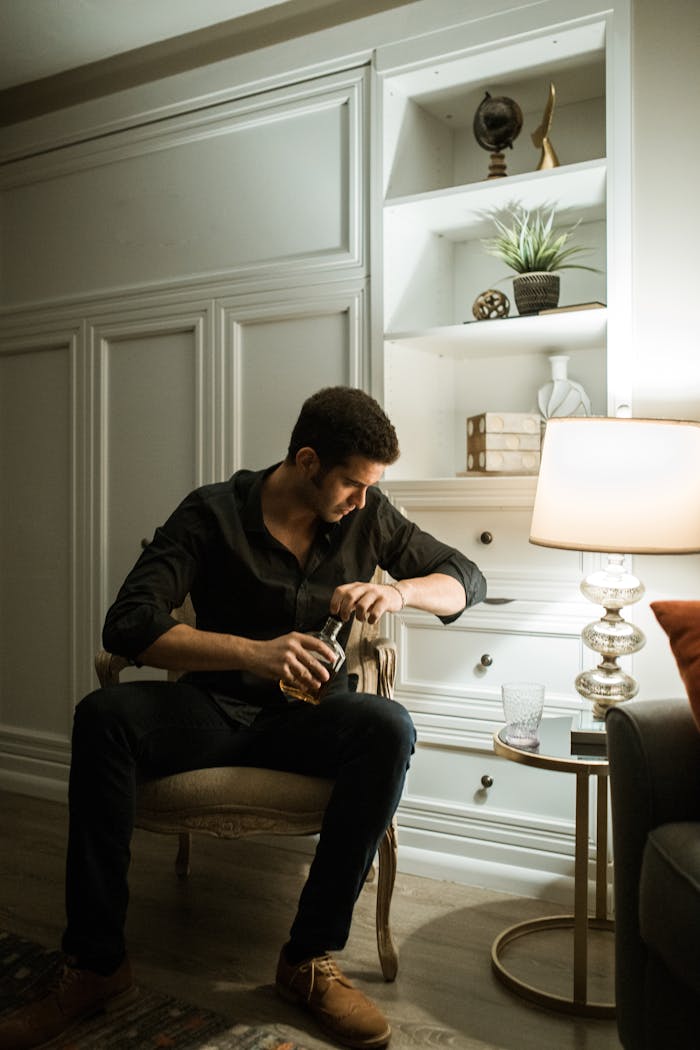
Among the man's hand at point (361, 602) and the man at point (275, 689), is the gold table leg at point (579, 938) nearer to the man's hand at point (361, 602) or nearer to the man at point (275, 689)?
the man at point (275, 689)

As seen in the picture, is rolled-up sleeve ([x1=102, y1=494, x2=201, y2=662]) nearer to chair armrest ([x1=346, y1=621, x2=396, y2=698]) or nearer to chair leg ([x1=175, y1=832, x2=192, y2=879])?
chair armrest ([x1=346, y1=621, x2=396, y2=698])

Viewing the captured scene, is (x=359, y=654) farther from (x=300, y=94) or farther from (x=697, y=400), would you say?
(x=300, y=94)

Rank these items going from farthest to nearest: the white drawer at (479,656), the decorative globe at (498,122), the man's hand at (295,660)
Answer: the decorative globe at (498,122) → the white drawer at (479,656) → the man's hand at (295,660)

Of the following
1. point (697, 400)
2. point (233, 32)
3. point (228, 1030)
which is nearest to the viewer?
point (228, 1030)

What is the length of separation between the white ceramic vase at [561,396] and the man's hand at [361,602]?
87cm

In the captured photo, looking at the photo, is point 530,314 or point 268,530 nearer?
point 268,530

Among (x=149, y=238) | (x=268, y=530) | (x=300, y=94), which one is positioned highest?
(x=300, y=94)

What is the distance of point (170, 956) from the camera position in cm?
201

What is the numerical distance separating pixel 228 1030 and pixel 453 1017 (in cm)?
43

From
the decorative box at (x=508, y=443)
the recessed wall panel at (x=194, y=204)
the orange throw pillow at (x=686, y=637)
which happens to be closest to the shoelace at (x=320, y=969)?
the orange throw pillow at (x=686, y=637)

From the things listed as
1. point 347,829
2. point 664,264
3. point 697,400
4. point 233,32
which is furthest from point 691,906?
point 233,32

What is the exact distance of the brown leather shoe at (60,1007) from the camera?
163cm

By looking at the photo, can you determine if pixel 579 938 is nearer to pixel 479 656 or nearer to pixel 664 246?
pixel 479 656

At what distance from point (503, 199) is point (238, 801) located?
167cm
